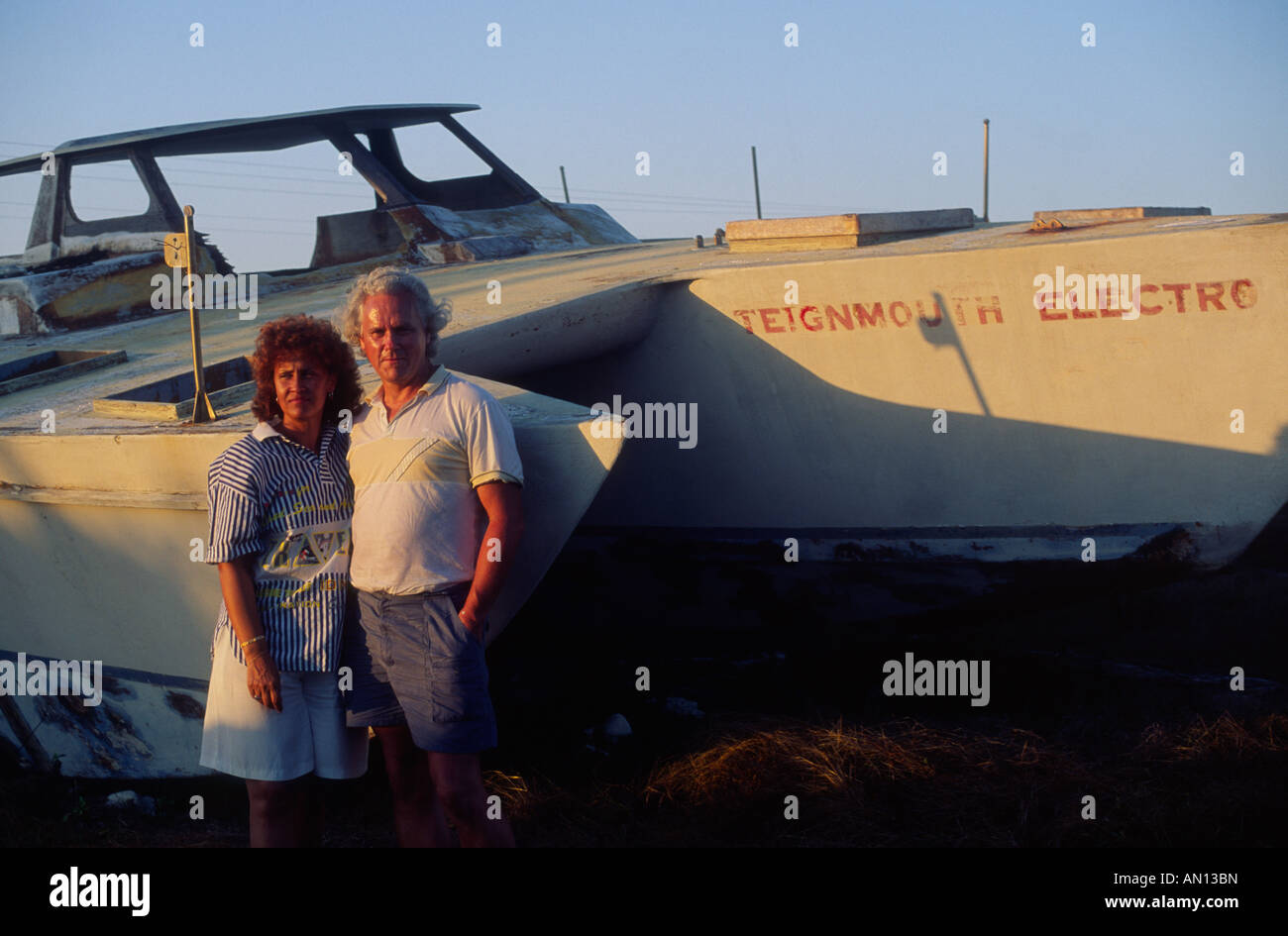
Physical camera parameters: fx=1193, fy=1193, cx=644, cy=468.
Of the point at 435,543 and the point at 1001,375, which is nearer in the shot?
the point at 435,543

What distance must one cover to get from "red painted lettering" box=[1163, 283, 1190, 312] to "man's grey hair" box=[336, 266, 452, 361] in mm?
2447

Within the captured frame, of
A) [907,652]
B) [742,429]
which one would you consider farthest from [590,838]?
[907,652]

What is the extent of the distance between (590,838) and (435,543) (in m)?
1.30

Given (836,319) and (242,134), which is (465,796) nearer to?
(836,319)

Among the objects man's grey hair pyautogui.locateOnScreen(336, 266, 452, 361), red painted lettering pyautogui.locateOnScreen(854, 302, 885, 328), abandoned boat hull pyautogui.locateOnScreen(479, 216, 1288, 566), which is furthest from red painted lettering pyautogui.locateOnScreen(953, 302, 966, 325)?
man's grey hair pyautogui.locateOnScreen(336, 266, 452, 361)

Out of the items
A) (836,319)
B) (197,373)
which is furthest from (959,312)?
(197,373)

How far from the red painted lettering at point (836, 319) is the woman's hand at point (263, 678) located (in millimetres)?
2481

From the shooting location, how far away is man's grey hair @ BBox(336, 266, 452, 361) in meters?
2.80

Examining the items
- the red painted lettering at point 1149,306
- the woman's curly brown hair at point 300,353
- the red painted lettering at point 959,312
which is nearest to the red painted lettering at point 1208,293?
the red painted lettering at point 1149,306

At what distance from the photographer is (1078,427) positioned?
419 centimetres

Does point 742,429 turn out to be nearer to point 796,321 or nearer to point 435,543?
point 796,321

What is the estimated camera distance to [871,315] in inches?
171

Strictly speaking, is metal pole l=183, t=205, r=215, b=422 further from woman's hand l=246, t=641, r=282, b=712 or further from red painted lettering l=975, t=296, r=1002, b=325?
red painted lettering l=975, t=296, r=1002, b=325

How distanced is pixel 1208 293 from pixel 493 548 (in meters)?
2.64
